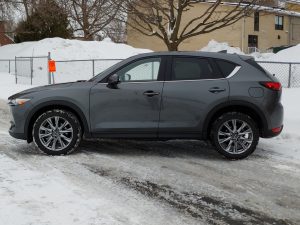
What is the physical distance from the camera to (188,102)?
680 centimetres

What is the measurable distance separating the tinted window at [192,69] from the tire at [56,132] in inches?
67.8

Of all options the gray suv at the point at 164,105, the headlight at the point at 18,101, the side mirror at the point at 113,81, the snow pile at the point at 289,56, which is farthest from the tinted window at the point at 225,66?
the snow pile at the point at 289,56

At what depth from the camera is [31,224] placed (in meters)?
4.14

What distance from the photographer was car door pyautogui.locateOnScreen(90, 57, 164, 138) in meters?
6.84

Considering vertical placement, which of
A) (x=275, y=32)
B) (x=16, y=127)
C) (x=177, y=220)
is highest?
(x=275, y=32)

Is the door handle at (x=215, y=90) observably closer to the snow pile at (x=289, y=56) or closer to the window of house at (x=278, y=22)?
the snow pile at (x=289, y=56)

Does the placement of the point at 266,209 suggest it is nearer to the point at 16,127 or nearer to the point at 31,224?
the point at 31,224

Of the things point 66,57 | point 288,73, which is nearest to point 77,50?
point 66,57

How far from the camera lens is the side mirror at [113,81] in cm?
684

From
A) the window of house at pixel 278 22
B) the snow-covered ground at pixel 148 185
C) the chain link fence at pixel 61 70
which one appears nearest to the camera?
the snow-covered ground at pixel 148 185

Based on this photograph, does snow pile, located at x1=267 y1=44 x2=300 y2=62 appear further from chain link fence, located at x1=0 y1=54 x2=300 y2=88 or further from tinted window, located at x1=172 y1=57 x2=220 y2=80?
tinted window, located at x1=172 y1=57 x2=220 y2=80

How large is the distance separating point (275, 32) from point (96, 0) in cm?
2126

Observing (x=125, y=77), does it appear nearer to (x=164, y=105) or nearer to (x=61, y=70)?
(x=164, y=105)

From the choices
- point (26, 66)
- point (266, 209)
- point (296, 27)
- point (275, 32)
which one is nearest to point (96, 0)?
point (26, 66)
